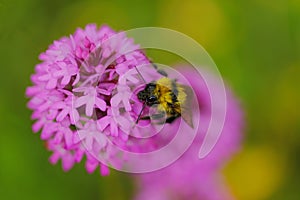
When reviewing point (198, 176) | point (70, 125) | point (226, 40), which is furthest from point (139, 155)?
point (226, 40)

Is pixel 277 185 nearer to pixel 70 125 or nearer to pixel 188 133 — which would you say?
pixel 188 133

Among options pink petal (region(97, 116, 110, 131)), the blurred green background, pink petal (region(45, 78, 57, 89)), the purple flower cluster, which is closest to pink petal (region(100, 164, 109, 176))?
the purple flower cluster

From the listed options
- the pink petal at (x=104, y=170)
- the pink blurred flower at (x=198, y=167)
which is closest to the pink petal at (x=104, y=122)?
the pink petal at (x=104, y=170)

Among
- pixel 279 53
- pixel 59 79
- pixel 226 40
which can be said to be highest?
pixel 226 40

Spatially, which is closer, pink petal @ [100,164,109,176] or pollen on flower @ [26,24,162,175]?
pollen on flower @ [26,24,162,175]

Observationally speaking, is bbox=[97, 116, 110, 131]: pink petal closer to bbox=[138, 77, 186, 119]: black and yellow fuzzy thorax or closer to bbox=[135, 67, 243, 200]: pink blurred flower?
bbox=[138, 77, 186, 119]: black and yellow fuzzy thorax

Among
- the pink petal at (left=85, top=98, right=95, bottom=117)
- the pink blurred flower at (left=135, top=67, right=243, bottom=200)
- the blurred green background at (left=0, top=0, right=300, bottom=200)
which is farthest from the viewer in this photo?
the blurred green background at (left=0, top=0, right=300, bottom=200)


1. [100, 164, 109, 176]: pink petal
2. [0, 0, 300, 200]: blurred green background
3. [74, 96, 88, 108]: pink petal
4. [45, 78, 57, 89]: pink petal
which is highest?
[0, 0, 300, 200]: blurred green background
